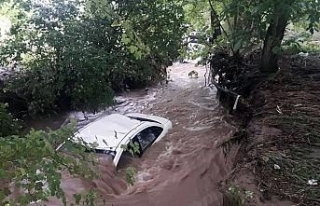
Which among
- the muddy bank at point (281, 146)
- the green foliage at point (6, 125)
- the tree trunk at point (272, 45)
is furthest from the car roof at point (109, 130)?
the tree trunk at point (272, 45)

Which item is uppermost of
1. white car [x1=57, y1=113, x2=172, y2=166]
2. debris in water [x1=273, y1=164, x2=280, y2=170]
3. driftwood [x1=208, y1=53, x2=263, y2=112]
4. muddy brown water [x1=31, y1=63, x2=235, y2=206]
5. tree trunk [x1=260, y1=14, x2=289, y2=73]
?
tree trunk [x1=260, y1=14, x2=289, y2=73]

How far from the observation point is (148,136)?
8.70 metres

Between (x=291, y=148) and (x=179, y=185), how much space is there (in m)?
2.19

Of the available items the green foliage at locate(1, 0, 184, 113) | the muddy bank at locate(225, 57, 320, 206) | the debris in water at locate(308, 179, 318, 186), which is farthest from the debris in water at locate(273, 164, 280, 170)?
the green foliage at locate(1, 0, 184, 113)

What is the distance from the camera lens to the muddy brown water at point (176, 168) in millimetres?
6902

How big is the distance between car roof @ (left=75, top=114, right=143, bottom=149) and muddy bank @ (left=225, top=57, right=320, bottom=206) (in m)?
2.28

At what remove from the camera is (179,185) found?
761cm

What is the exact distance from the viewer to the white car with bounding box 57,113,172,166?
7.23 m

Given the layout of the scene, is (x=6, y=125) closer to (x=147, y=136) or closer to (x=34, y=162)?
(x=147, y=136)

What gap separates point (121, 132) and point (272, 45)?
497cm

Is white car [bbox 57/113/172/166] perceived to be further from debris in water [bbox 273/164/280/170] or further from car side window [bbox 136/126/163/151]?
debris in water [bbox 273/164/280/170]

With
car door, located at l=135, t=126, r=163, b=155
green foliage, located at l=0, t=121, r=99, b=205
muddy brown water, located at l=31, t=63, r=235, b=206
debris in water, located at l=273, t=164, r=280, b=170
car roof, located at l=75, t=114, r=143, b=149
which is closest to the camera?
green foliage, located at l=0, t=121, r=99, b=205

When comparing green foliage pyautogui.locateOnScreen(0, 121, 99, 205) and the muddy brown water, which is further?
the muddy brown water

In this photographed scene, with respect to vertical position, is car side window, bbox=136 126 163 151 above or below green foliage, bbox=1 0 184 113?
below
